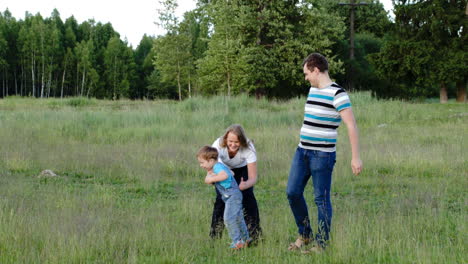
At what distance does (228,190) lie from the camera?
16.1 ft

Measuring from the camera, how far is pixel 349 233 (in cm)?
502

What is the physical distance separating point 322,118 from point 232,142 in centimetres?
91

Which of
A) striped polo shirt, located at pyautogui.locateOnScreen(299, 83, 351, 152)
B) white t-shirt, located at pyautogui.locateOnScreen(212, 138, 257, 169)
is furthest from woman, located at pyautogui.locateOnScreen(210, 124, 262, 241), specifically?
striped polo shirt, located at pyautogui.locateOnScreen(299, 83, 351, 152)

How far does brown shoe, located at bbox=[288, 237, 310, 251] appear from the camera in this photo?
4900mm

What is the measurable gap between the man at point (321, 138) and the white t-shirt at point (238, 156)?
1.50 ft

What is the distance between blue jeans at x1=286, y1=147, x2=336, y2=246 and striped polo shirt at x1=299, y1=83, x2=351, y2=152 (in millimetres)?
86

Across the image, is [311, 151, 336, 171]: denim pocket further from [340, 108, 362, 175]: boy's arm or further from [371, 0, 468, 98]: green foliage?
[371, 0, 468, 98]: green foliage

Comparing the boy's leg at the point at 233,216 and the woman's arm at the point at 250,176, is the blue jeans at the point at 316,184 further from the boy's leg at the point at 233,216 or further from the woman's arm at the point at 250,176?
the boy's leg at the point at 233,216

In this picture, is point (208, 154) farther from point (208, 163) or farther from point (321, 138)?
point (321, 138)

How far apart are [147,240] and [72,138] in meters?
9.63

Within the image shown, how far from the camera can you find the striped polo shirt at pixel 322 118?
460 cm

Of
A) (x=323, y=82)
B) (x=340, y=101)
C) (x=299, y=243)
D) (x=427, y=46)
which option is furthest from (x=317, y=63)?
(x=427, y=46)

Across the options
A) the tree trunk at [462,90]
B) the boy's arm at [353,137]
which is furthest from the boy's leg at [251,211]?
the tree trunk at [462,90]

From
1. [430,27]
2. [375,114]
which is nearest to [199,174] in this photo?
[375,114]
